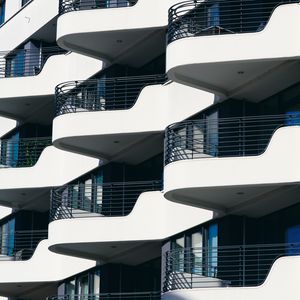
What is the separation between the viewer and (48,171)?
44.8 metres

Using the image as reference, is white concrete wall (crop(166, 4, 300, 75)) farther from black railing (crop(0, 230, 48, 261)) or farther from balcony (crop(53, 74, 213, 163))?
black railing (crop(0, 230, 48, 261))

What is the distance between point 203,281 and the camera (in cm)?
3541

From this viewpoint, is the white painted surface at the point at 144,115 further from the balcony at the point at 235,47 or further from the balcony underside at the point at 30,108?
the balcony underside at the point at 30,108

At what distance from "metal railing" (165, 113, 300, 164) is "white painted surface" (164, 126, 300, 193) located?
1.11 metres

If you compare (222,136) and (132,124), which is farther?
(132,124)

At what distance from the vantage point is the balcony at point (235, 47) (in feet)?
112

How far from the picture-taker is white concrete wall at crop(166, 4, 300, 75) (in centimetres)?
3384

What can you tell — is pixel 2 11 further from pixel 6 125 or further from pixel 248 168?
pixel 248 168

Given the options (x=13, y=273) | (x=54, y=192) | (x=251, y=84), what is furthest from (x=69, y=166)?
(x=251, y=84)

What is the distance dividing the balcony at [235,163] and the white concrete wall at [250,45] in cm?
175

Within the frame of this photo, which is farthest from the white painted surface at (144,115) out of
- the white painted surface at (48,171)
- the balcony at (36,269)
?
the balcony at (36,269)

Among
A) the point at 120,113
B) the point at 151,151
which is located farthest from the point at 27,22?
the point at 120,113

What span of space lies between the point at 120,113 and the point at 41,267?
6.90 m

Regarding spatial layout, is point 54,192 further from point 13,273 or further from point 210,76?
point 210,76
